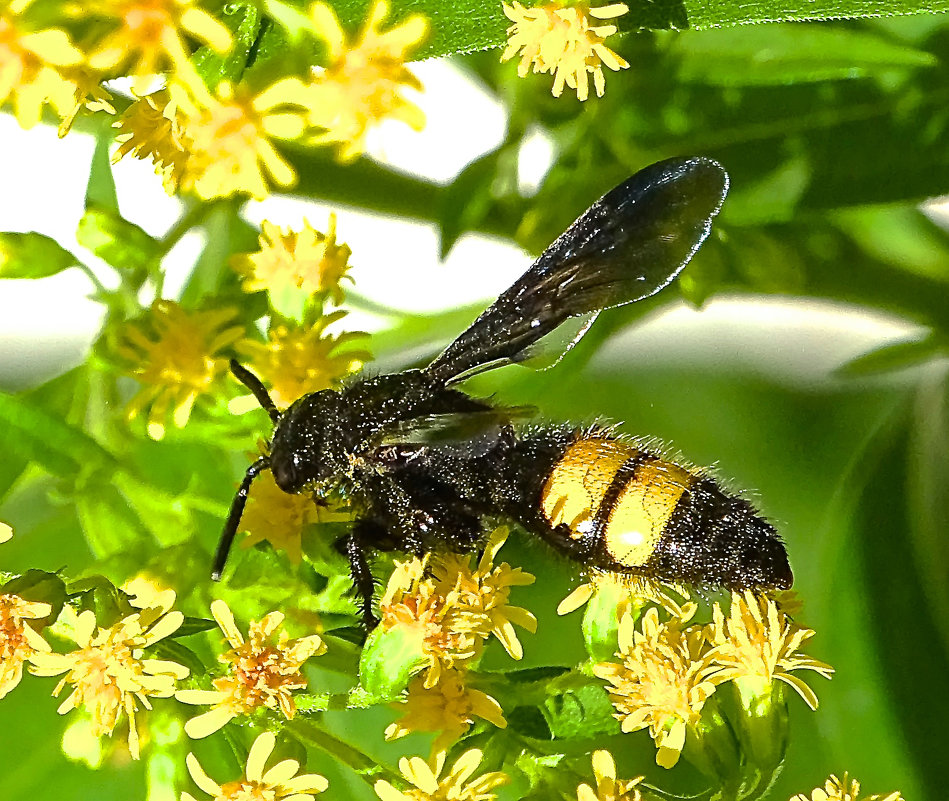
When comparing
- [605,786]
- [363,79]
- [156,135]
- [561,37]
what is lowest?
[605,786]

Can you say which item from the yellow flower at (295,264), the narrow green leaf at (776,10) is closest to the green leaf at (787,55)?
the narrow green leaf at (776,10)

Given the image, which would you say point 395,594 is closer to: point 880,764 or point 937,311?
point 880,764

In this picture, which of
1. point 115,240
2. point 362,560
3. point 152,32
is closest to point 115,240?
point 115,240

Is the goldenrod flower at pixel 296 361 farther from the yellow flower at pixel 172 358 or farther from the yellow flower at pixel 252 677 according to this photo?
the yellow flower at pixel 252 677

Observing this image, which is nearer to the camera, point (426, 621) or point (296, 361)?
point (426, 621)

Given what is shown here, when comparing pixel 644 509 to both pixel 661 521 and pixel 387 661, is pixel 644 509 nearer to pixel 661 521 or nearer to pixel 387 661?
pixel 661 521

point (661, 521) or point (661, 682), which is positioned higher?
point (661, 521)

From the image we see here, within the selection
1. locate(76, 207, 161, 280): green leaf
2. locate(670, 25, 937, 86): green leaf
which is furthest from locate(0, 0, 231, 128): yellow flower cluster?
locate(670, 25, 937, 86): green leaf
